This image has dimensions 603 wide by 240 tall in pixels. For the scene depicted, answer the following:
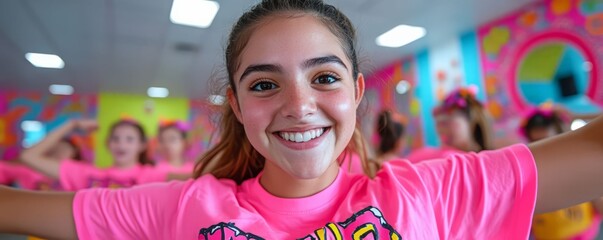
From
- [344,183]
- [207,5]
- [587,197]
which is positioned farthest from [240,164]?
[207,5]

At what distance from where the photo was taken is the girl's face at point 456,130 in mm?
2074

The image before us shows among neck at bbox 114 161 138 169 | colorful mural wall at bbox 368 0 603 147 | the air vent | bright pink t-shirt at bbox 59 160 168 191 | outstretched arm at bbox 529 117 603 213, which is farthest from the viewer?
the air vent

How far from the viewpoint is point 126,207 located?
79 cm

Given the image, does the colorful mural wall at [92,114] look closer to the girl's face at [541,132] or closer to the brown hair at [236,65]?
the girl's face at [541,132]

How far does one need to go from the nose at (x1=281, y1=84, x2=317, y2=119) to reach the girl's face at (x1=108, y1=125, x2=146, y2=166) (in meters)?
2.07

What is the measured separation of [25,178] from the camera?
207 cm

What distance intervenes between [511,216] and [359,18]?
287 cm

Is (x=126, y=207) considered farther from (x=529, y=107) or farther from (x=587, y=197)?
(x=529, y=107)

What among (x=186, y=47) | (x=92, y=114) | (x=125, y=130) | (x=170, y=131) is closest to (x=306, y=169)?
(x=125, y=130)

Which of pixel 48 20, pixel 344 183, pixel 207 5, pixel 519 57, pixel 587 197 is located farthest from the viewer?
pixel 519 57

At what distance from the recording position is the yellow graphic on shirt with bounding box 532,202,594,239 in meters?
1.79

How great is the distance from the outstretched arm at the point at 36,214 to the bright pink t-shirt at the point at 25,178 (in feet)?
4.52

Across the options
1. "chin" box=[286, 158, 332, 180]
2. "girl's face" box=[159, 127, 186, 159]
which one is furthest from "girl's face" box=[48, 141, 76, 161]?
"chin" box=[286, 158, 332, 180]

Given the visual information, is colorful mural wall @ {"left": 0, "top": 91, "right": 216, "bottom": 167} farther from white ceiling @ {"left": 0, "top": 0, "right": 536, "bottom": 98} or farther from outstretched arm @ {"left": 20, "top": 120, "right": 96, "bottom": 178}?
outstretched arm @ {"left": 20, "top": 120, "right": 96, "bottom": 178}
